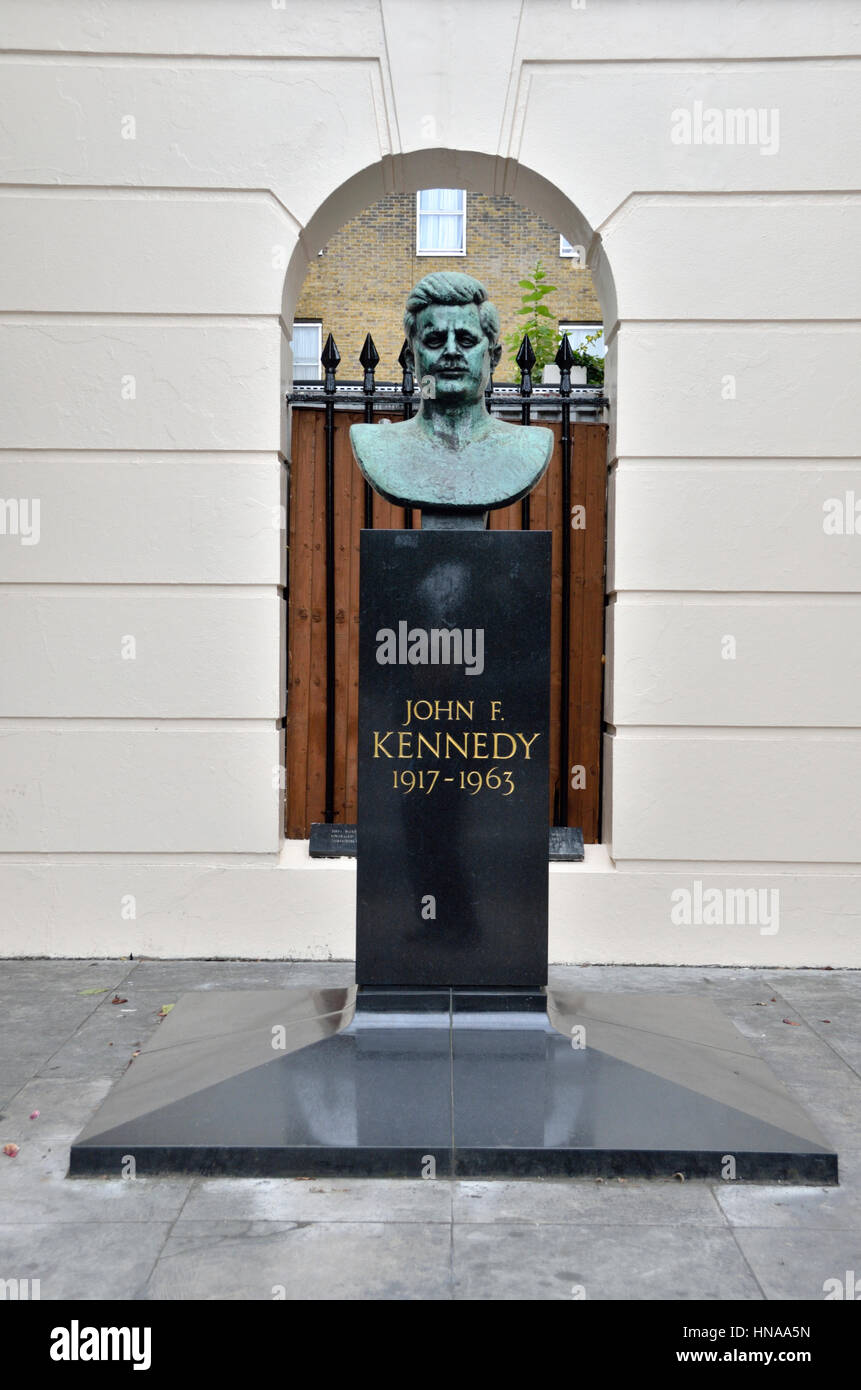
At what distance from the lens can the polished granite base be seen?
12.3 feet

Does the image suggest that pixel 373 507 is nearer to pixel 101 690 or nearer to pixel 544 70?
pixel 101 690

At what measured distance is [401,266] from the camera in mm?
19172

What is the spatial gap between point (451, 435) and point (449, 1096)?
2.50 m

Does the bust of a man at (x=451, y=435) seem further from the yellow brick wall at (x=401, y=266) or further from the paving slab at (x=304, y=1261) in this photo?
the yellow brick wall at (x=401, y=266)

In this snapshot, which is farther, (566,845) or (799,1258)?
(566,845)

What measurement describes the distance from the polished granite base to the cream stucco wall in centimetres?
144

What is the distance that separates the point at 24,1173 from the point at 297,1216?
0.93m

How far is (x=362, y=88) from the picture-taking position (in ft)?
20.8

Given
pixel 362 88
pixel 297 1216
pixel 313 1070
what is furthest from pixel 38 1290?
pixel 362 88
